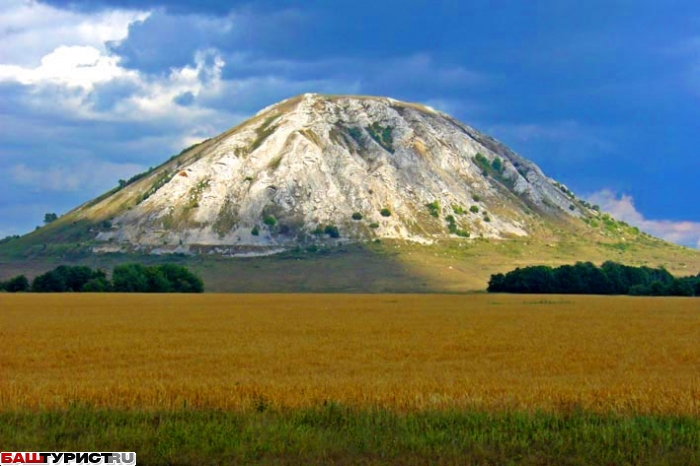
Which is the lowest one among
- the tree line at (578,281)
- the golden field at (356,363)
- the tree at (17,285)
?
the golden field at (356,363)

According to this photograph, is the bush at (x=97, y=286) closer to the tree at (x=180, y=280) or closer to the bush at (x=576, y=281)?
the tree at (x=180, y=280)

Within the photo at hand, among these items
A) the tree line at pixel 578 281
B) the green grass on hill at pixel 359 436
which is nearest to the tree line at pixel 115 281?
the tree line at pixel 578 281

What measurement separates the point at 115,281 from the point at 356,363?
120 meters

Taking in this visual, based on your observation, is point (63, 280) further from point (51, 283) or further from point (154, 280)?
point (154, 280)

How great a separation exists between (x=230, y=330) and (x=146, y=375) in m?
24.8

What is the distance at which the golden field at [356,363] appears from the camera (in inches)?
764

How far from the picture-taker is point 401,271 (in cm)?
18375

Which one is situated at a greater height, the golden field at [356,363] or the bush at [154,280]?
the bush at [154,280]

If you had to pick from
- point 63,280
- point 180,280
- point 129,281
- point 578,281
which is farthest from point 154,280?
point 578,281

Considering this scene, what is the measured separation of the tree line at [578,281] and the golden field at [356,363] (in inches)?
3135

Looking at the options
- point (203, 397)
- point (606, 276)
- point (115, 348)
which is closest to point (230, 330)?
point (115, 348)

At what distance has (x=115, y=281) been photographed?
144 meters

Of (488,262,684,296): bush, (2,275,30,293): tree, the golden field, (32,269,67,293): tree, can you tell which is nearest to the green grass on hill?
the golden field

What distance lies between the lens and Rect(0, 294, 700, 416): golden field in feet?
63.7
